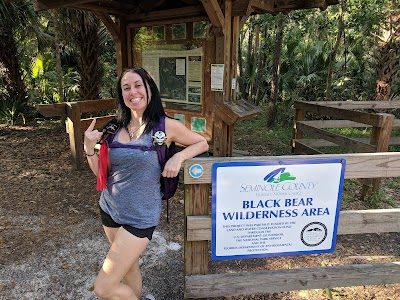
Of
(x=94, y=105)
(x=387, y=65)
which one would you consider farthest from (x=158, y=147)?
(x=387, y=65)

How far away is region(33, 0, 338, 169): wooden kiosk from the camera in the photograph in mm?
4634

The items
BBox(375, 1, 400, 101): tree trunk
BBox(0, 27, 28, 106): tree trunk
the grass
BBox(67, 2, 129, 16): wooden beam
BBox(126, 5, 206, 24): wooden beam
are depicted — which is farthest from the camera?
BBox(0, 27, 28, 106): tree trunk

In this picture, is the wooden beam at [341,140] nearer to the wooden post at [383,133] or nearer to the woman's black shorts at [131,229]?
the wooden post at [383,133]

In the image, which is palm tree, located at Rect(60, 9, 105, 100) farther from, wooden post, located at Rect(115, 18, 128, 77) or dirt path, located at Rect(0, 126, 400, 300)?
dirt path, located at Rect(0, 126, 400, 300)

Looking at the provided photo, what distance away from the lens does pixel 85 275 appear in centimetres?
297

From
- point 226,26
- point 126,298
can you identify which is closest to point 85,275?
point 126,298

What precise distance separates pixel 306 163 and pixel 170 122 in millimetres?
941

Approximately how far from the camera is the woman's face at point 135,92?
77.3 inches

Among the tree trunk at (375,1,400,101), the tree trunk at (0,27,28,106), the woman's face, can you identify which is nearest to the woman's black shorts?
the woman's face

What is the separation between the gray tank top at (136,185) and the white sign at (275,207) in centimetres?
41

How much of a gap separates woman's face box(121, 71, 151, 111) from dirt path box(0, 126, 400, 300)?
5.52 ft

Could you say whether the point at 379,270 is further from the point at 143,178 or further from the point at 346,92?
the point at 346,92

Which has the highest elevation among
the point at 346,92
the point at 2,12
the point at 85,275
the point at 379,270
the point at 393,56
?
the point at 2,12

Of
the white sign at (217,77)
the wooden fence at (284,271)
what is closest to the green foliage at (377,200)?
the wooden fence at (284,271)
